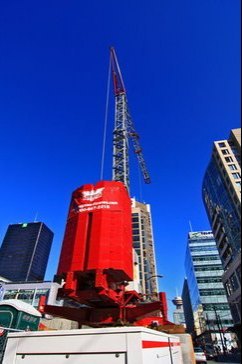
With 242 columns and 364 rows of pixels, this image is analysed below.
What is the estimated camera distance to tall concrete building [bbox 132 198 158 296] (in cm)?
11126

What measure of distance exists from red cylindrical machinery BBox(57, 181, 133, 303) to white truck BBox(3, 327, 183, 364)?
2339 millimetres

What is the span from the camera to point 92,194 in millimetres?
9281

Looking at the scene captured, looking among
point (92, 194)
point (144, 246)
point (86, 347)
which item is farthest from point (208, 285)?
point (86, 347)

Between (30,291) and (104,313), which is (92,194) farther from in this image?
(30,291)

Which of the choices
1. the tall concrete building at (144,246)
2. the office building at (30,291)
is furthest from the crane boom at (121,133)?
the tall concrete building at (144,246)

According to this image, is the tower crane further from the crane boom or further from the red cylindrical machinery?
the crane boom

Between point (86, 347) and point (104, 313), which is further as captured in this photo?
point (104, 313)

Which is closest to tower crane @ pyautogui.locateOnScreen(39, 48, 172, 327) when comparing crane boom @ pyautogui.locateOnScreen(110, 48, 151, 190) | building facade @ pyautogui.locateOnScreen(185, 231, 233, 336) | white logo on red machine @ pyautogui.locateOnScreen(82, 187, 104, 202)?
white logo on red machine @ pyautogui.locateOnScreen(82, 187, 104, 202)

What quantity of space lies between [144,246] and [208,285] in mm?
33583

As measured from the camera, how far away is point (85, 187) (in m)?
9.57

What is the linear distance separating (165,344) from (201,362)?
2812cm

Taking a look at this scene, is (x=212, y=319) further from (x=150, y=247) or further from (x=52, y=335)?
(x=52, y=335)

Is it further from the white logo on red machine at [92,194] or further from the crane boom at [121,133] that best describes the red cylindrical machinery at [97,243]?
the crane boom at [121,133]

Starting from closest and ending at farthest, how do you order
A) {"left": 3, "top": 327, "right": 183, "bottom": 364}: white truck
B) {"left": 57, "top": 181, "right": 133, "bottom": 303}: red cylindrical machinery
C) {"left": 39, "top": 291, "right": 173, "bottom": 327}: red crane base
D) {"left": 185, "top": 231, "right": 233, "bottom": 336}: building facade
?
{"left": 3, "top": 327, "right": 183, "bottom": 364}: white truck
{"left": 57, "top": 181, "right": 133, "bottom": 303}: red cylindrical machinery
{"left": 39, "top": 291, "right": 173, "bottom": 327}: red crane base
{"left": 185, "top": 231, "right": 233, "bottom": 336}: building facade
